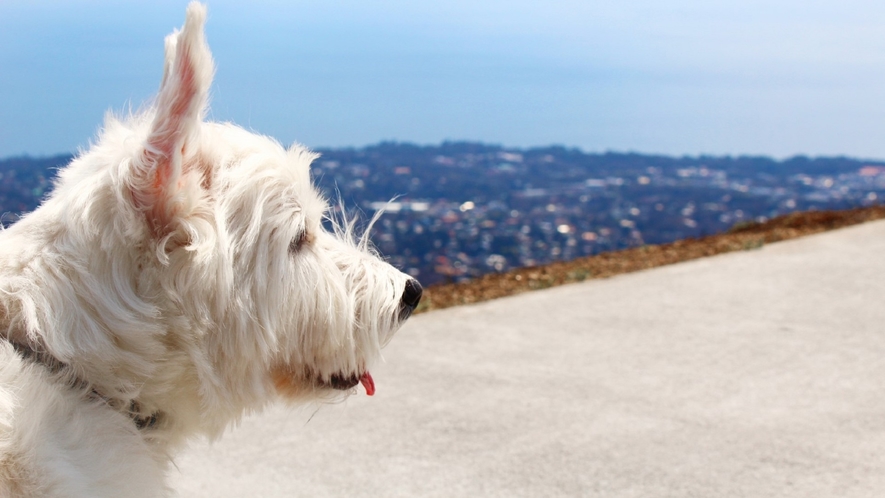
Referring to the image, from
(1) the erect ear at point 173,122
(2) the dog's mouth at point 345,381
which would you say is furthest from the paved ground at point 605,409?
(1) the erect ear at point 173,122

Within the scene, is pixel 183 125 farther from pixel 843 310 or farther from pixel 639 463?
pixel 843 310

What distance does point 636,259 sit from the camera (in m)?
9.47

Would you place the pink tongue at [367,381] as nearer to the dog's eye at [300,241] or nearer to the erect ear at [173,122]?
the dog's eye at [300,241]

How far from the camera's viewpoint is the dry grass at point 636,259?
8055 millimetres

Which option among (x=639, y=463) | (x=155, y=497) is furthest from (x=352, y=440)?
(x=155, y=497)

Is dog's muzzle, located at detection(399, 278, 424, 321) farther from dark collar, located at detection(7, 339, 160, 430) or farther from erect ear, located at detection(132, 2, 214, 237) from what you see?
dark collar, located at detection(7, 339, 160, 430)

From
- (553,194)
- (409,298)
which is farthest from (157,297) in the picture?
(553,194)

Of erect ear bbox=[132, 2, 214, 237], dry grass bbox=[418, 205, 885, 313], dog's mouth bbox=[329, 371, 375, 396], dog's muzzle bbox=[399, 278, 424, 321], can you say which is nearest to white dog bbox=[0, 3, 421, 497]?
erect ear bbox=[132, 2, 214, 237]

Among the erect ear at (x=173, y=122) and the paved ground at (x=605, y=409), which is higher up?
the erect ear at (x=173, y=122)

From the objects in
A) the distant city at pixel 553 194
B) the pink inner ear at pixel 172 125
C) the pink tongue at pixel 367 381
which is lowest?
the distant city at pixel 553 194

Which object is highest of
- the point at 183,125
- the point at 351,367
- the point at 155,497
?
the point at 183,125

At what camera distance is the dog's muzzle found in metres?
2.83

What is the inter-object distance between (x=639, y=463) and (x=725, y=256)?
559 cm

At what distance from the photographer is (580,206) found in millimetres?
39969
